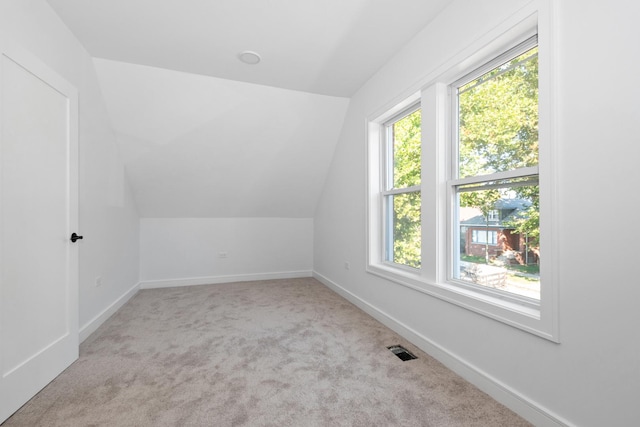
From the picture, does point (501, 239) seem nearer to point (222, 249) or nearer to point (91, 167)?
point (91, 167)

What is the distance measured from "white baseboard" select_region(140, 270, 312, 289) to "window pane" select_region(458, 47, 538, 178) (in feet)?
11.4

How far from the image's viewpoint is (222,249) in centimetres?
465

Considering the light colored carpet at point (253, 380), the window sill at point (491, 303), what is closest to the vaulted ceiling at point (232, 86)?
the light colored carpet at point (253, 380)

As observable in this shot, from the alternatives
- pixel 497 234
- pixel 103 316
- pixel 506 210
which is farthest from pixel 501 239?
pixel 103 316

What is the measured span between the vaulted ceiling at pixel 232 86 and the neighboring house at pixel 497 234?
1513 millimetres

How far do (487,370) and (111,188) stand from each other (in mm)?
3793

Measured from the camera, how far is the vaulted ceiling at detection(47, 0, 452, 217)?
2156mm

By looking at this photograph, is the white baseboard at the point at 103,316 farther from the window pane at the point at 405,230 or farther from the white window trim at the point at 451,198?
the window pane at the point at 405,230

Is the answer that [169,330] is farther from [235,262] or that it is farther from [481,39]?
[481,39]

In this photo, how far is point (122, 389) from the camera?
1802mm

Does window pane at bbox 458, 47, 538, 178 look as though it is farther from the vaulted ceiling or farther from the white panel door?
the white panel door

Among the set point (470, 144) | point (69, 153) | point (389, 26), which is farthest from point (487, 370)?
point (69, 153)

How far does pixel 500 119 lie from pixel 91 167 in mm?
3395

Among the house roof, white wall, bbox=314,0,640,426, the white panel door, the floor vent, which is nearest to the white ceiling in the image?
the white panel door
